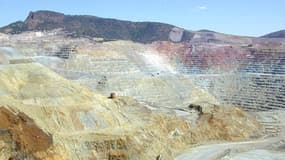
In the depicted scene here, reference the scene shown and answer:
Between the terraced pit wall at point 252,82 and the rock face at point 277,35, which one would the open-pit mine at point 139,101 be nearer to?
the terraced pit wall at point 252,82

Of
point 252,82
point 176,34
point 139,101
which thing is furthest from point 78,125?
point 176,34

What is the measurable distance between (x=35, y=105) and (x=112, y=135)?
7.68m

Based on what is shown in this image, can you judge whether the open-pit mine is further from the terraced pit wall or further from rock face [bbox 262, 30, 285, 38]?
rock face [bbox 262, 30, 285, 38]

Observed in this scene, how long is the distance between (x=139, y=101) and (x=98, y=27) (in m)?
76.6

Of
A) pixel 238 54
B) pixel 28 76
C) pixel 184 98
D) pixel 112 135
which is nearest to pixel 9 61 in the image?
pixel 28 76

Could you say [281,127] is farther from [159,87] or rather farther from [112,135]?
[112,135]

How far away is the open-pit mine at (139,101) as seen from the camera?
5091 cm

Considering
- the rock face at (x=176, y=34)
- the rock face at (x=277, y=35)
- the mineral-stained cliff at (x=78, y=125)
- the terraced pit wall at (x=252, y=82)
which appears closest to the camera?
the mineral-stained cliff at (x=78, y=125)

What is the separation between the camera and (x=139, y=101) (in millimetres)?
77000

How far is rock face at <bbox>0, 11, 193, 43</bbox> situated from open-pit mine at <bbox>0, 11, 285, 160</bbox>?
10.3m

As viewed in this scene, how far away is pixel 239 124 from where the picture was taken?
234ft

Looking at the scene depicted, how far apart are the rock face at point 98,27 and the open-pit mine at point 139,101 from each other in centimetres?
1032

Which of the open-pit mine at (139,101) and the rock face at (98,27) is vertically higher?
the rock face at (98,27)

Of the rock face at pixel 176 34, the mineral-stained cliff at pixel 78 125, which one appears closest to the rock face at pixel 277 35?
the rock face at pixel 176 34
